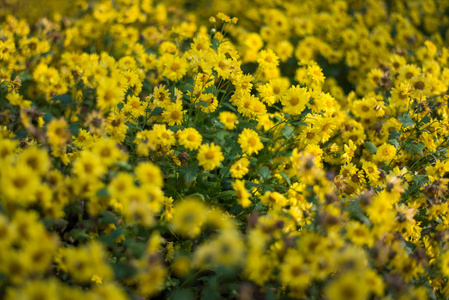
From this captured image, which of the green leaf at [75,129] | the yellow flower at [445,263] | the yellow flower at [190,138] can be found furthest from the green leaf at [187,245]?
the yellow flower at [445,263]

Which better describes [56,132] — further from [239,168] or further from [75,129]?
[239,168]

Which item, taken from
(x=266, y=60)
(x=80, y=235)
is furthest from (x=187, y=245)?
(x=266, y=60)

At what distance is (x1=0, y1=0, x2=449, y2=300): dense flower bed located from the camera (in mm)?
1759

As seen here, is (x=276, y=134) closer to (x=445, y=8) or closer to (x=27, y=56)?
(x=27, y=56)

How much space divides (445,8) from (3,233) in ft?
26.3

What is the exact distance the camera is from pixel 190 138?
252 centimetres

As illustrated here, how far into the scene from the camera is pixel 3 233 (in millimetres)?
1570

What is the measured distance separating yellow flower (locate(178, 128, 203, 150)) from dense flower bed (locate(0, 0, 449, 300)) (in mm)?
13

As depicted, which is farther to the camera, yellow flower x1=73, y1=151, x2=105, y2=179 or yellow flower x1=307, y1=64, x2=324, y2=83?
yellow flower x1=307, y1=64, x2=324, y2=83

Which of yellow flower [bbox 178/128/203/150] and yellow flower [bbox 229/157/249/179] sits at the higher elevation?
yellow flower [bbox 178/128/203/150]

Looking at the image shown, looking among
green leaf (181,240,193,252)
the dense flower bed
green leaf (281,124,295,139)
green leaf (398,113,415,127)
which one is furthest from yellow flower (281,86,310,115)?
green leaf (181,240,193,252)

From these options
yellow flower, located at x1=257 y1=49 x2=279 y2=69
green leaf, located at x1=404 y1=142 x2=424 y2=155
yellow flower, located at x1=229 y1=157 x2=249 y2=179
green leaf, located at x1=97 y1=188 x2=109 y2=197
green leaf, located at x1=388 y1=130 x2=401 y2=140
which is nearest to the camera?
green leaf, located at x1=97 y1=188 x2=109 y2=197

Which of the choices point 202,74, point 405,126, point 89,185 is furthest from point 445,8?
point 89,185

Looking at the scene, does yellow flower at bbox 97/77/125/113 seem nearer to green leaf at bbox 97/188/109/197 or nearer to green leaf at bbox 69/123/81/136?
green leaf at bbox 69/123/81/136
